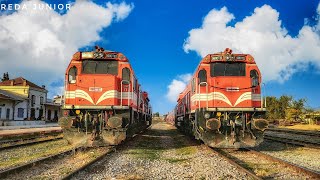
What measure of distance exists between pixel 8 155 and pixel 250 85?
9080 millimetres

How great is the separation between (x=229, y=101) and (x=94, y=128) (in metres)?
5.16

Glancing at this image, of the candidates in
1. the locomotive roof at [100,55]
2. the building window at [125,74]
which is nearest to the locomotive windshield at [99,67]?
the locomotive roof at [100,55]

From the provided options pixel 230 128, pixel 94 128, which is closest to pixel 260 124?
pixel 230 128

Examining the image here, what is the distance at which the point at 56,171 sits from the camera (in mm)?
7570

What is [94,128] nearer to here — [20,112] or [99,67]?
[99,67]

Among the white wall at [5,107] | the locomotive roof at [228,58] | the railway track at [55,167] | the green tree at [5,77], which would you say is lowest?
the railway track at [55,167]

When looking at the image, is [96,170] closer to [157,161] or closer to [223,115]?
[157,161]

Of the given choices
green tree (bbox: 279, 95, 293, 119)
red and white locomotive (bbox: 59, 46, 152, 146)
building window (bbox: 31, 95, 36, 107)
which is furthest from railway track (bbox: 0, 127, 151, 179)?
green tree (bbox: 279, 95, 293, 119)

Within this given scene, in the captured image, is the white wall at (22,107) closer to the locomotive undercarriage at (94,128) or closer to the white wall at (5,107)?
the white wall at (5,107)

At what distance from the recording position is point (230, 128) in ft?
37.6

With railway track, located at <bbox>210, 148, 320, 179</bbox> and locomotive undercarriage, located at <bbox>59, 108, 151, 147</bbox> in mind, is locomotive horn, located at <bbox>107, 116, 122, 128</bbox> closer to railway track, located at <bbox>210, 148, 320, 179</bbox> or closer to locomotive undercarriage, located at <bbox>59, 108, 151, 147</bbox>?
locomotive undercarriage, located at <bbox>59, 108, 151, 147</bbox>

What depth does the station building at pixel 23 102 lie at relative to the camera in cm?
3706

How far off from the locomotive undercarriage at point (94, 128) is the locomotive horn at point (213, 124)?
301 cm

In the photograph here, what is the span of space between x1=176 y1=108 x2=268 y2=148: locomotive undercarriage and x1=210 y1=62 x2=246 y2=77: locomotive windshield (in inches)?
60.3
